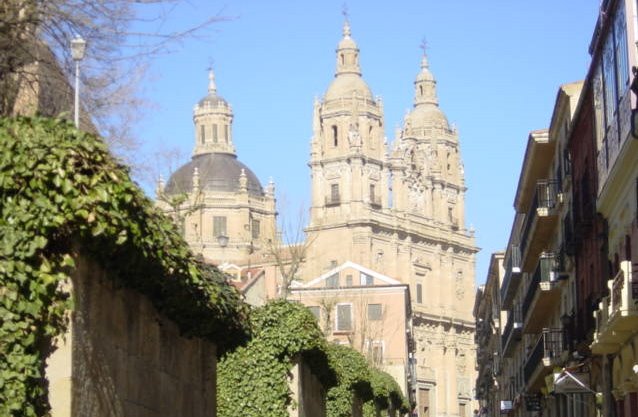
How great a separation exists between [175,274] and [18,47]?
130 inches

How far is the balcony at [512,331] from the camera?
54.2 meters

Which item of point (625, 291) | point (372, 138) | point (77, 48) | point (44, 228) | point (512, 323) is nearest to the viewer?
point (44, 228)

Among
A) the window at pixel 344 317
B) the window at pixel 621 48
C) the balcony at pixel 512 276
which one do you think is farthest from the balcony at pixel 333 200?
the window at pixel 621 48

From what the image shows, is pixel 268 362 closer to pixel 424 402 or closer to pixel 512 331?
pixel 512 331

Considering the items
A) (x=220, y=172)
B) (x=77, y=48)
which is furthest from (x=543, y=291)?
(x=220, y=172)

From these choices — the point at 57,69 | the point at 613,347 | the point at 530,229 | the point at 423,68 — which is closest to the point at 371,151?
the point at 423,68

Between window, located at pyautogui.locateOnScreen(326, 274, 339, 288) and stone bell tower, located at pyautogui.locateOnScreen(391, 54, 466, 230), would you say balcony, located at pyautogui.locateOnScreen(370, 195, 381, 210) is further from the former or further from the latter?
window, located at pyautogui.locateOnScreen(326, 274, 339, 288)

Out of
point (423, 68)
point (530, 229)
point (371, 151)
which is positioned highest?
point (423, 68)

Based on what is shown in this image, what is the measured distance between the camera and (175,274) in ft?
38.4

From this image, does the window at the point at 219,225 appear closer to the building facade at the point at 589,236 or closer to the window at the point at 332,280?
the window at the point at 332,280

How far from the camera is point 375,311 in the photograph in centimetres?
9550

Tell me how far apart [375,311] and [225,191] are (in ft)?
209

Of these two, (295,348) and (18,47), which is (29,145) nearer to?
(18,47)

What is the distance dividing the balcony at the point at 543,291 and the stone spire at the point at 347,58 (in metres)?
100
